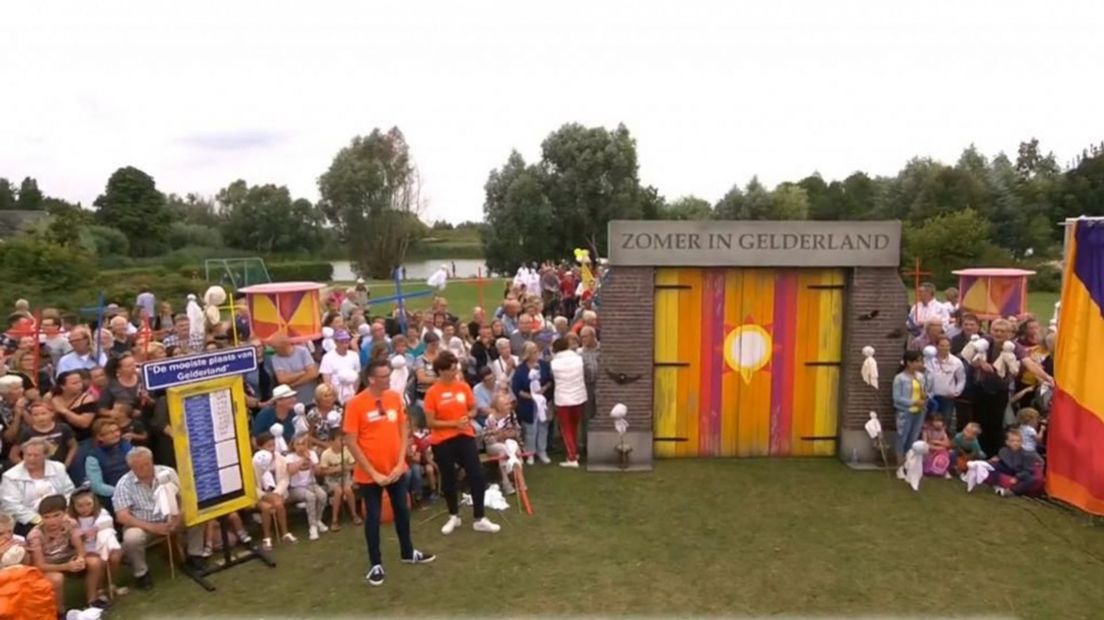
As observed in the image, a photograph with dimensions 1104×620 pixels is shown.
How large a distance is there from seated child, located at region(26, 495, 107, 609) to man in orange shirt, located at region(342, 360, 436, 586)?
2.02 m

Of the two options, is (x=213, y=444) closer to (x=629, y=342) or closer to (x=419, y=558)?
(x=419, y=558)

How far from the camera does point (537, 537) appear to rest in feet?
23.4

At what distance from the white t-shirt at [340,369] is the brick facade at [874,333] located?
5.75m

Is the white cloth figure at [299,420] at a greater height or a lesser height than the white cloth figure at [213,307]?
lesser

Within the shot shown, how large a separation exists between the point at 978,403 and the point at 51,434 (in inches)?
372

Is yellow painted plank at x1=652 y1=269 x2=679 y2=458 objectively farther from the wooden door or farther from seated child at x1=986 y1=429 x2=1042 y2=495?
seated child at x1=986 y1=429 x2=1042 y2=495

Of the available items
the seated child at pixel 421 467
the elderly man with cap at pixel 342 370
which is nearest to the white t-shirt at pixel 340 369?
the elderly man with cap at pixel 342 370

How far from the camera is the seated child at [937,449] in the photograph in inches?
338

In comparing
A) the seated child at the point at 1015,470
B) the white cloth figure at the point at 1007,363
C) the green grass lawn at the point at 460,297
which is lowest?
the green grass lawn at the point at 460,297

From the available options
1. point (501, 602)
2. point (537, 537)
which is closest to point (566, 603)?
point (501, 602)

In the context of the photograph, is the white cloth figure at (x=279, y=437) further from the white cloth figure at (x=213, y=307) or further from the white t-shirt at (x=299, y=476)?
the white cloth figure at (x=213, y=307)

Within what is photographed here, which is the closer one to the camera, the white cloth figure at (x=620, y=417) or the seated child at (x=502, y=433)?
the seated child at (x=502, y=433)

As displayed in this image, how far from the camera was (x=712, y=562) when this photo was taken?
21.5 ft

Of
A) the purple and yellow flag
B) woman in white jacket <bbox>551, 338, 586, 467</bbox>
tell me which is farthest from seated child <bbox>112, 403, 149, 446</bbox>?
the purple and yellow flag
